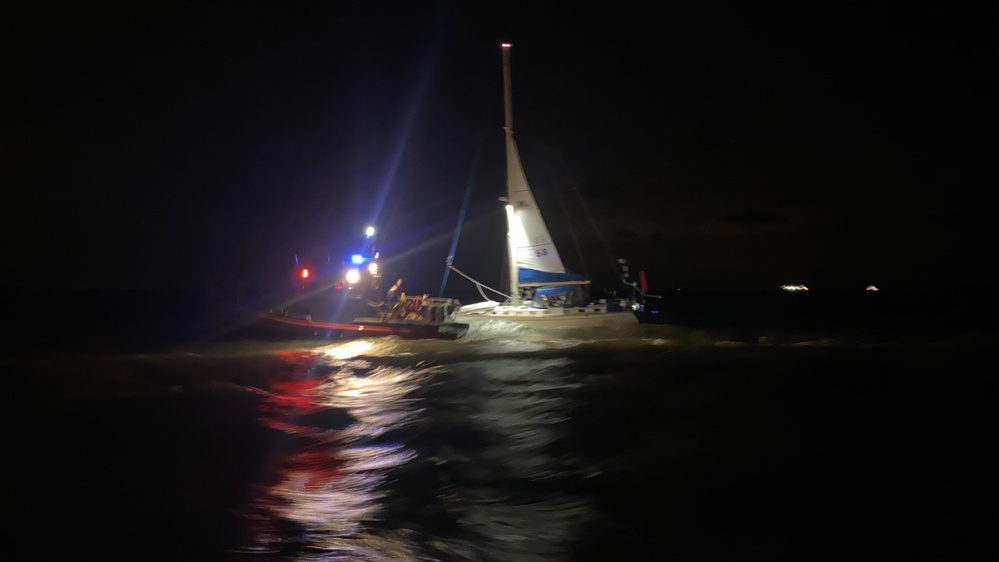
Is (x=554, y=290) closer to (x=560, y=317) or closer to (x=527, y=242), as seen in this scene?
(x=527, y=242)

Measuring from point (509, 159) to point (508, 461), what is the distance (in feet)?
63.7

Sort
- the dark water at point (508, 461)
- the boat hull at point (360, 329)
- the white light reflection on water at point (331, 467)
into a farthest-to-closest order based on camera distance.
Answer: the boat hull at point (360, 329)
the dark water at point (508, 461)
the white light reflection on water at point (331, 467)

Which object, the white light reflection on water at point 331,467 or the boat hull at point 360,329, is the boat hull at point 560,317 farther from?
the white light reflection on water at point 331,467

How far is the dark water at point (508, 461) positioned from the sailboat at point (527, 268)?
493 centimetres

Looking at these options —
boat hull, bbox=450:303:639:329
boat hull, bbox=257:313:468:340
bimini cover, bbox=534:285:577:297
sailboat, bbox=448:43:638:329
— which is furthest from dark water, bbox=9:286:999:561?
bimini cover, bbox=534:285:577:297

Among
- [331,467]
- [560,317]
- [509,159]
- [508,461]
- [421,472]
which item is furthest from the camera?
[509,159]

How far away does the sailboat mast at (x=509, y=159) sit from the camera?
90.9 feet

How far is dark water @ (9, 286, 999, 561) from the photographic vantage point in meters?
7.86

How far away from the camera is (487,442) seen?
Result: 1237 centimetres

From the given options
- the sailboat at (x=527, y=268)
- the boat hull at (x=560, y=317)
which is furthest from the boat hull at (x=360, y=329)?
the boat hull at (x=560, y=317)

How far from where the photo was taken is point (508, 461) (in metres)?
11.1

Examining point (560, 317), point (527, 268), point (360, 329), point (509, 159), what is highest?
point (509, 159)

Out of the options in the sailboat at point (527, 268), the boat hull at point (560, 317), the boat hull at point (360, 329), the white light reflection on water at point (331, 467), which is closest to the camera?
the white light reflection on water at point (331, 467)

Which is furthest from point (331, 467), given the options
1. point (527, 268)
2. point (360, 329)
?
point (527, 268)
